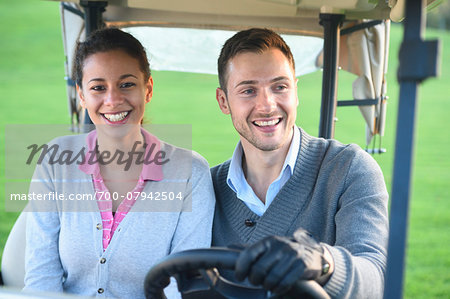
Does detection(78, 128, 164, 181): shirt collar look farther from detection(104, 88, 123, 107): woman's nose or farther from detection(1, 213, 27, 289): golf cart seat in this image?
detection(1, 213, 27, 289): golf cart seat

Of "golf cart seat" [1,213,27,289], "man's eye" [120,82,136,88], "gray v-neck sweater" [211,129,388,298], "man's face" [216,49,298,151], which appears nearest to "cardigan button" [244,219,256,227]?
"gray v-neck sweater" [211,129,388,298]

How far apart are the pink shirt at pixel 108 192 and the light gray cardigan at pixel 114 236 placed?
0.07 feet

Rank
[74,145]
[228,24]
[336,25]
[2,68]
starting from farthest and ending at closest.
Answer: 1. [2,68]
2. [228,24]
3. [336,25]
4. [74,145]

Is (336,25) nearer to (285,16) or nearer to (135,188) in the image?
(285,16)

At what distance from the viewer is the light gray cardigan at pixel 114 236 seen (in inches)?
72.4

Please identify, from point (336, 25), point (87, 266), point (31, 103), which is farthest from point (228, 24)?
point (31, 103)

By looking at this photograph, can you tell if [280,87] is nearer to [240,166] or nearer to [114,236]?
[240,166]

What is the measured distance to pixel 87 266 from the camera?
6.09ft

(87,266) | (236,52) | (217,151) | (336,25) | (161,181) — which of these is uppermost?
(336,25)

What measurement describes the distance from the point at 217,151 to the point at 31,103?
5.76 m

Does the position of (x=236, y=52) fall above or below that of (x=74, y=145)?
above

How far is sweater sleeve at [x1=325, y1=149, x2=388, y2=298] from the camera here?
4.38ft

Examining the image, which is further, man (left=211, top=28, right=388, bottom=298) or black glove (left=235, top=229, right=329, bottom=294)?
man (left=211, top=28, right=388, bottom=298)

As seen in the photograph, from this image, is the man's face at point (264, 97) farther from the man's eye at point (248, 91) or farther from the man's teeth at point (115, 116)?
the man's teeth at point (115, 116)
